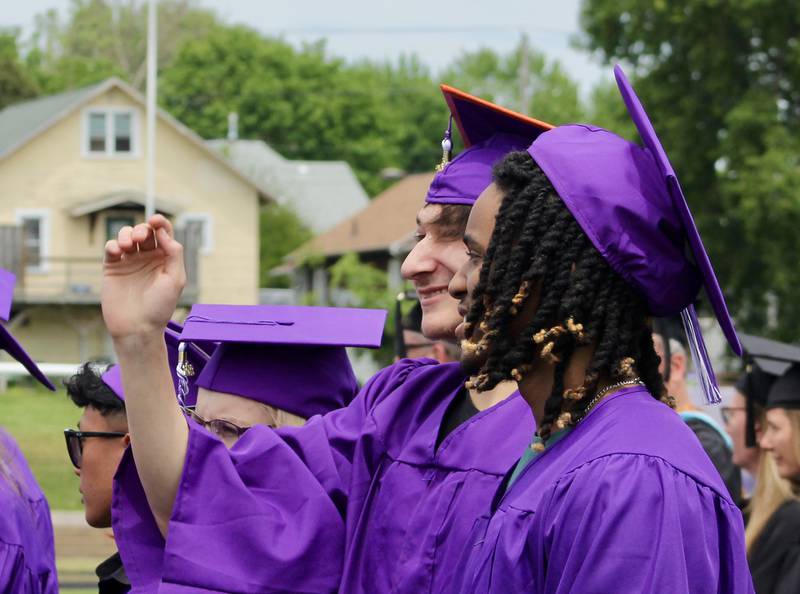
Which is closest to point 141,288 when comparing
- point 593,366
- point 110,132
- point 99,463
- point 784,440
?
point 593,366

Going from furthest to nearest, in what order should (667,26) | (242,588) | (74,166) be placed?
(74,166)
(667,26)
(242,588)

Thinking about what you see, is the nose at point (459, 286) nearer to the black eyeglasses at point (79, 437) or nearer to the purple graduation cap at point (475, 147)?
the purple graduation cap at point (475, 147)

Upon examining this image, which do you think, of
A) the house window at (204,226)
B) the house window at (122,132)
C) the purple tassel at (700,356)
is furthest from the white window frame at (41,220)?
the purple tassel at (700,356)

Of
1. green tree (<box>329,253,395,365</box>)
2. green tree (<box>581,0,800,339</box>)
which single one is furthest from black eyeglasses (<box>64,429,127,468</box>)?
green tree (<box>329,253,395,365</box>)

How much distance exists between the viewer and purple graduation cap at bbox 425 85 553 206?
3.07 m

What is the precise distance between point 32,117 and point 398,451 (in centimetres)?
3734

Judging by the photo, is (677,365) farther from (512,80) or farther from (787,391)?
(512,80)

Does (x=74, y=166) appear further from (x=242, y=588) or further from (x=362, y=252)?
(x=242, y=588)

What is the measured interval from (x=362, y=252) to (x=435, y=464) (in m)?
37.1

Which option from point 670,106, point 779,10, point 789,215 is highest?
point 779,10

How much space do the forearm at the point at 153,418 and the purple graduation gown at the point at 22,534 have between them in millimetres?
Result: 1169

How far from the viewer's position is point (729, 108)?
27344 mm

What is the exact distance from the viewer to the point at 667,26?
89.0 ft

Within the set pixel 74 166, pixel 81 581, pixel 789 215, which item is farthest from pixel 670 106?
pixel 81 581
